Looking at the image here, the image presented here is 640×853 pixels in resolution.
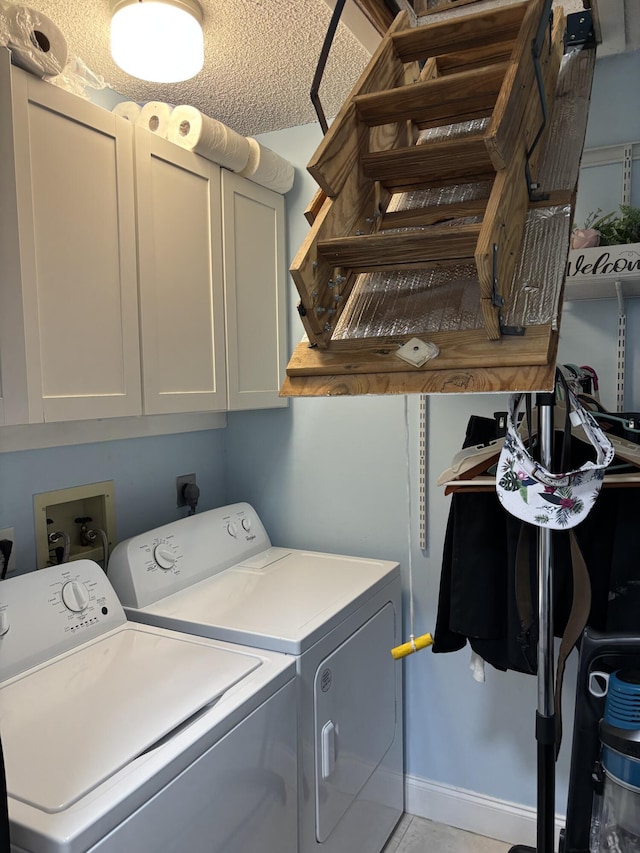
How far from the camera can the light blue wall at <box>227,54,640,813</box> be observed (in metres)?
1.98

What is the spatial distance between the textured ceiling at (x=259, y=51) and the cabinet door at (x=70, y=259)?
34 centimetres

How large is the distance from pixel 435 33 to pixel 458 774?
234 cm

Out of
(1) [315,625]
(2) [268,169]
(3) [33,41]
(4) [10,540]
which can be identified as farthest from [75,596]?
(2) [268,169]

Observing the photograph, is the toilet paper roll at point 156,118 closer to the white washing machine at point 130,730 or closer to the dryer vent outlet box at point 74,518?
the dryer vent outlet box at point 74,518

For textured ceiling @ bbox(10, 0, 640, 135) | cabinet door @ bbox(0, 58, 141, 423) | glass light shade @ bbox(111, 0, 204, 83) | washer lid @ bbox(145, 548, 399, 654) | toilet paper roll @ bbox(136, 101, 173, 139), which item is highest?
textured ceiling @ bbox(10, 0, 640, 135)

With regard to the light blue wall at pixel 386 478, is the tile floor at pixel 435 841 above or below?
below

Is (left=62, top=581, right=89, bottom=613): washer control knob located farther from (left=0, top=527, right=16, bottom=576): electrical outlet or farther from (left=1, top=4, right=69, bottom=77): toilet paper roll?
(left=1, top=4, right=69, bottom=77): toilet paper roll

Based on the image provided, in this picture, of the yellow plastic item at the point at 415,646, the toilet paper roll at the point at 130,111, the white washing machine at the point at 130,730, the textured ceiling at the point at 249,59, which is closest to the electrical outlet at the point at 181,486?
the white washing machine at the point at 130,730

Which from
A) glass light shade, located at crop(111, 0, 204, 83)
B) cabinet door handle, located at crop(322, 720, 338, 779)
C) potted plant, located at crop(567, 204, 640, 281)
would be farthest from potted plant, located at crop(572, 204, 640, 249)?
cabinet door handle, located at crop(322, 720, 338, 779)

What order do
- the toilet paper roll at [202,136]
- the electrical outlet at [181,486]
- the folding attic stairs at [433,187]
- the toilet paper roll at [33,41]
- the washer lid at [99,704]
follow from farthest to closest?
the electrical outlet at [181,486] < the toilet paper roll at [202,136] < the toilet paper roll at [33,41] < the washer lid at [99,704] < the folding attic stairs at [433,187]

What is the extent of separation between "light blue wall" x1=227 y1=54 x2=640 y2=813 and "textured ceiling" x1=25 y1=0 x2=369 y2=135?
9.2 inches

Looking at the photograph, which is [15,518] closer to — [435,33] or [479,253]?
[479,253]

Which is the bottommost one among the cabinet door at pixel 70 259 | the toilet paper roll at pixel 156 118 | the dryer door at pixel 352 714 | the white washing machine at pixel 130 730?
the dryer door at pixel 352 714

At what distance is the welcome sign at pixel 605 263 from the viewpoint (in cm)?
170
